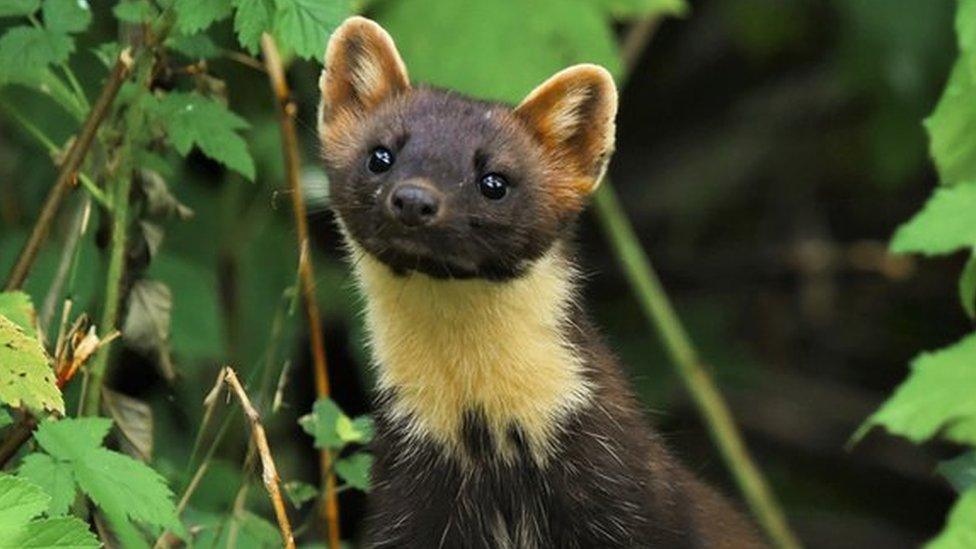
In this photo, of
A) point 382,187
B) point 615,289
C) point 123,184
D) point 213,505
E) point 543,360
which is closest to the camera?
point 382,187

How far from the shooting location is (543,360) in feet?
18.0

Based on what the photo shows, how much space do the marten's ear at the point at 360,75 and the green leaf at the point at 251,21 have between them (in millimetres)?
327

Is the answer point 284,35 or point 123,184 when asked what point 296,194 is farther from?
point 284,35

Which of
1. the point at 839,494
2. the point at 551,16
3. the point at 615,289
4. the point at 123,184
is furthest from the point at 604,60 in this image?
the point at 839,494

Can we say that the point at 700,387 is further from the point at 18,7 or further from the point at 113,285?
the point at 18,7

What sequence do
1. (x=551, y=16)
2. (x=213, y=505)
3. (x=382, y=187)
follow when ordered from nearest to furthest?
(x=382, y=187) < (x=213, y=505) < (x=551, y=16)

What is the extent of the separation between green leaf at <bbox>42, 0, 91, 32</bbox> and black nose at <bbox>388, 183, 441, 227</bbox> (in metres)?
1.11

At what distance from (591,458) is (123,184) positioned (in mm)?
1505

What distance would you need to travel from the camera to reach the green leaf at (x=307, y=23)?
17.2ft

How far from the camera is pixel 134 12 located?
5578mm

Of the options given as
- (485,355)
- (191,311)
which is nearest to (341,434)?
(485,355)

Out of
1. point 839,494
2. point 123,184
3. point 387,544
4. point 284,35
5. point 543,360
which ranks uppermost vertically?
point 284,35

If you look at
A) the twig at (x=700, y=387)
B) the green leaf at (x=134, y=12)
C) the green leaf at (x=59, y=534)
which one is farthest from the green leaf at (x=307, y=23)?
the twig at (x=700, y=387)

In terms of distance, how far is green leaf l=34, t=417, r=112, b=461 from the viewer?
5.05 meters
